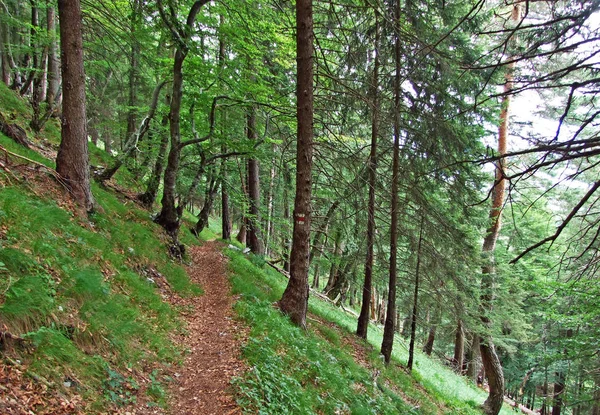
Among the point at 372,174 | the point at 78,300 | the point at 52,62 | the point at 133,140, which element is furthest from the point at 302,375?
the point at 52,62

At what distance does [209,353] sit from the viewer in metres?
5.46

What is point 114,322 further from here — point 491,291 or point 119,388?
point 491,291

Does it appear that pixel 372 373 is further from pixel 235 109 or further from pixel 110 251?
pixel 235 109

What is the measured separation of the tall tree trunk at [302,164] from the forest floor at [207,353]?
1.32 meters

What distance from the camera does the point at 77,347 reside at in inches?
146

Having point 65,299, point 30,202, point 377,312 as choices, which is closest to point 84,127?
point 30,202

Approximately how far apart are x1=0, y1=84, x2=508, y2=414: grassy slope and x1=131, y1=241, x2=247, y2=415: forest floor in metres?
0.20

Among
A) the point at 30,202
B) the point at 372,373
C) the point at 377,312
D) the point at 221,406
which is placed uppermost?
the point at 30,202

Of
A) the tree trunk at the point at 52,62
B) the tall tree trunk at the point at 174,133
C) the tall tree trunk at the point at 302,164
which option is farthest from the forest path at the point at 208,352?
the tree trunk at the point at 52,62

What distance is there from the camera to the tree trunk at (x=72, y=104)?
239 inches

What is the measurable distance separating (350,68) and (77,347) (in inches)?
336

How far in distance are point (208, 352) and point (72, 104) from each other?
5.13 meters

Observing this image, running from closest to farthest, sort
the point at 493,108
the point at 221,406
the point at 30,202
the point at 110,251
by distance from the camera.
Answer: the point at 221,406, the point at 30,202, the point at 110,251, the point at 493,108

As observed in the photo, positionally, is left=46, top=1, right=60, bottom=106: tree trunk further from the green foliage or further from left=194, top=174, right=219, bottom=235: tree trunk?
the green foliage
